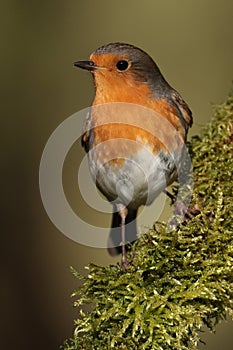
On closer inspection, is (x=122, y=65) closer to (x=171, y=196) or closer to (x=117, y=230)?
(x=171, y=196)

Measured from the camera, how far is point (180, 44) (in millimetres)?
6090

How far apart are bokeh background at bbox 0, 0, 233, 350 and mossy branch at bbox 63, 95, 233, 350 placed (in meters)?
2.97

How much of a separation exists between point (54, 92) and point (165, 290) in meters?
4.12

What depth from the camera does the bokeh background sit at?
5.17 meters

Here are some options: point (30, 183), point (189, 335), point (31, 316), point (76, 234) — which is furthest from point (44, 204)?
point (189, 335)

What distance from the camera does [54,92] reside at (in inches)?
231

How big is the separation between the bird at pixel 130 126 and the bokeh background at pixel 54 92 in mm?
2395

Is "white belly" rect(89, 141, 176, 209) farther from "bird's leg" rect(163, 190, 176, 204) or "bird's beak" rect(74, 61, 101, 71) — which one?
"bird's beak" rect(74, 61, 101, 71)

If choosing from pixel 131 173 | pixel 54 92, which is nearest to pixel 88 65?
pixel 131 173

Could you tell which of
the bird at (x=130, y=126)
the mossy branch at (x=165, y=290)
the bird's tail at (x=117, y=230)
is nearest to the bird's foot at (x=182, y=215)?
the mossy branch at (x=165, y=290)

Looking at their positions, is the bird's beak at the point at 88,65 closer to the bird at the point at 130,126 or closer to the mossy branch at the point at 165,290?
the bird at the point at 130,126

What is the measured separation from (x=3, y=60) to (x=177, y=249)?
12.8ft

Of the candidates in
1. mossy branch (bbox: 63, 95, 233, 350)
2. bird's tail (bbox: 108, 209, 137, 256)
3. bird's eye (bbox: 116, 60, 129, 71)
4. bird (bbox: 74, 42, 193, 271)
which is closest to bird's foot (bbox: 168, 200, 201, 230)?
mossy branch (bbox: 63, 95, 233, 350)

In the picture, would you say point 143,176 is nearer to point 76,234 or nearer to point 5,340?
point 76,234
